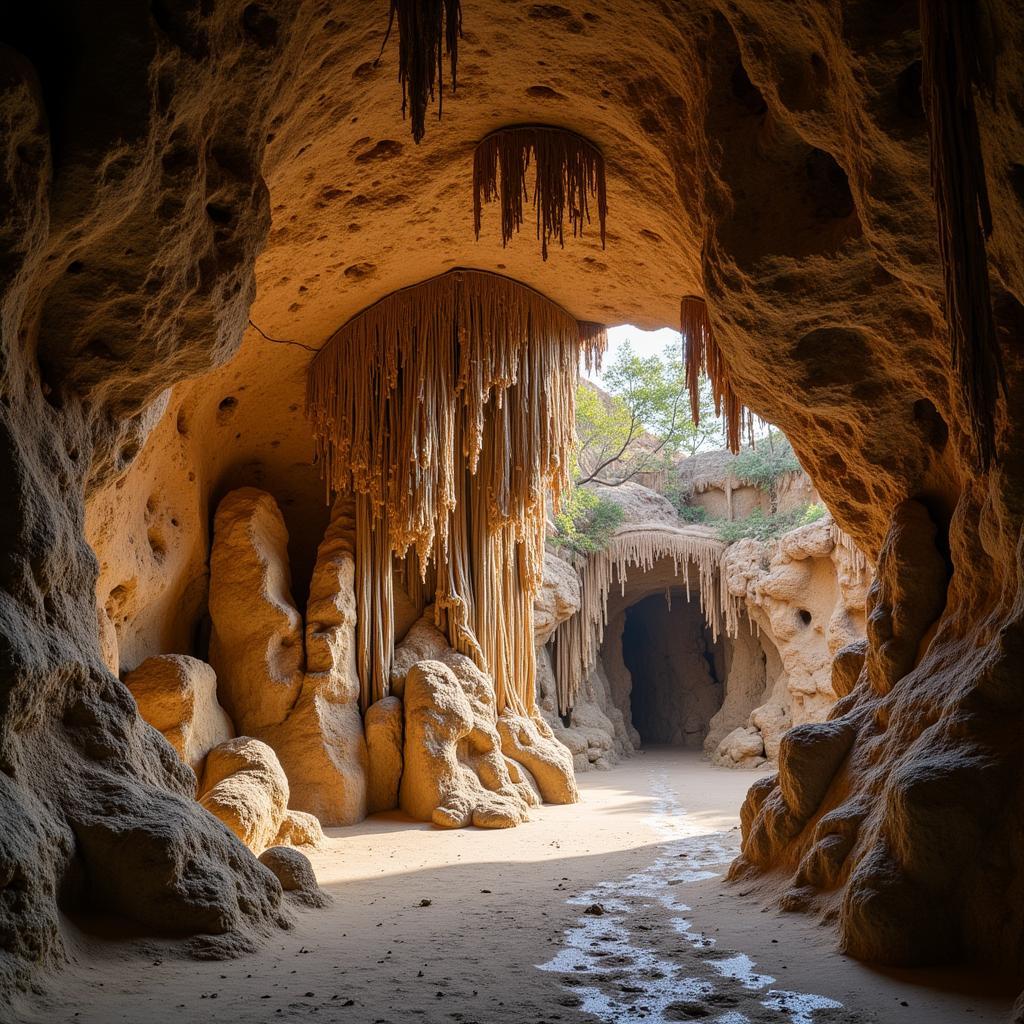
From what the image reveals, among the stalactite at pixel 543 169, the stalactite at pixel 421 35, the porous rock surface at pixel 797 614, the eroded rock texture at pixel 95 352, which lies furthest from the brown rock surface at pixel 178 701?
the porous rock surface at pixel 797 614

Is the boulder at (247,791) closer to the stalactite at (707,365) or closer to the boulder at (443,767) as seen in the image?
the boulder at (443,767)

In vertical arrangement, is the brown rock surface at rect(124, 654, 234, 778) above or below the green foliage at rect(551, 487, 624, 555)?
below

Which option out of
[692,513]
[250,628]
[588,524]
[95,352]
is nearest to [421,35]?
[95,352]

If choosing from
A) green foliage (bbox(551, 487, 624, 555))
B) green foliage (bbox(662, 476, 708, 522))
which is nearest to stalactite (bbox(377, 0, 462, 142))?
green foliage (bbox(551, 487, 624, 555))

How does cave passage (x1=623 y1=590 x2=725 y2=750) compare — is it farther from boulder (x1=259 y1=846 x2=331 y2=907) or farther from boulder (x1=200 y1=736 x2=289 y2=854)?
boulder (x1=259 y1=846 x2=331 y2=907)

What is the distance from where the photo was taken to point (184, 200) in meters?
4.41

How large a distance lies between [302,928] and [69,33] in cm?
412

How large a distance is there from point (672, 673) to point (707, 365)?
15.3 metres

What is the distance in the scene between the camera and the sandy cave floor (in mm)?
3232

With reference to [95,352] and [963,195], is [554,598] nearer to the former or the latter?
[95,352]

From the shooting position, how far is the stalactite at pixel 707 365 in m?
8.07

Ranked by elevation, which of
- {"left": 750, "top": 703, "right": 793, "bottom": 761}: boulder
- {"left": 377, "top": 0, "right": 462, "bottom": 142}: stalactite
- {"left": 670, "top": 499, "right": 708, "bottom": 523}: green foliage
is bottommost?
{"left": 750, "top": 703, "right": 793, "bottom": 761}: boulder

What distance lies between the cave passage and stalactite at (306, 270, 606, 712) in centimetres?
1114

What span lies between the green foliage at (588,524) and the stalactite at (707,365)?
28.1 feet
